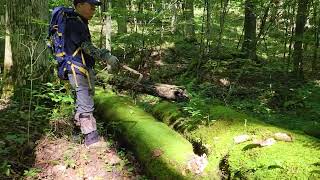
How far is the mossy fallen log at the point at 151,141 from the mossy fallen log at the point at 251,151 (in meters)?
0.28

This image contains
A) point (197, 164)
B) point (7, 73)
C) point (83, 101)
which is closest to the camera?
point (197, 164)

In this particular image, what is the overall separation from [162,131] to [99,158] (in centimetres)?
103

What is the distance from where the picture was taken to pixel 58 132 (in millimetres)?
5742

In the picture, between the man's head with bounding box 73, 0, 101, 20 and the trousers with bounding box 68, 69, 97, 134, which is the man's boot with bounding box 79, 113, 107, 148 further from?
the man's head with bounding box 73, 0, 101, 20

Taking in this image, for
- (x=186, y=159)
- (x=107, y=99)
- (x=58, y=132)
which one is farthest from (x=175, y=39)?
(x=186, y=159)

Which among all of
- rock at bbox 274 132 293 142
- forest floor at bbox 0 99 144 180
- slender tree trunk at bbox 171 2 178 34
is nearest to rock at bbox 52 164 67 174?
forest floor at bbox 0 99 144 180

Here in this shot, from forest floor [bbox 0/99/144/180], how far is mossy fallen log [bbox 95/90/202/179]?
271 millimetres

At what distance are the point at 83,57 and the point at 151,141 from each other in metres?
1.64

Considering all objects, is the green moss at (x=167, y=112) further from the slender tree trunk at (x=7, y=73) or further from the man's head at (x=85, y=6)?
the slender tree trunk at (x=7, y=73)

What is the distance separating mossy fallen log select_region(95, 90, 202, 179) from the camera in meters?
4.29

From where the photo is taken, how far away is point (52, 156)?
16.6 feet

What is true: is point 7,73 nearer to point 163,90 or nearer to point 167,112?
point 163,90

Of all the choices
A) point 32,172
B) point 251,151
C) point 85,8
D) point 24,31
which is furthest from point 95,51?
point 24,31

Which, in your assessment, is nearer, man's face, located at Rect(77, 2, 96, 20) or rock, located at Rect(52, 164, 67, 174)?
rock, located at Rect(52, 164, 67, 174)
